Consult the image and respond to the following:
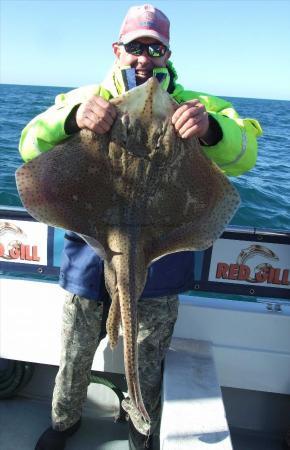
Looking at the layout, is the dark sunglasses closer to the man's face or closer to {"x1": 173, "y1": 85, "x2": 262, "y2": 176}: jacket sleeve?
the man's face

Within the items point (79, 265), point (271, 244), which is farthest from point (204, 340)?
point (79, 265)

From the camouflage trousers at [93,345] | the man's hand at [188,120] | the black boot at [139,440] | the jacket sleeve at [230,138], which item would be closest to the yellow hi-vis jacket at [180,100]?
the jacket sleeve at [230,138]

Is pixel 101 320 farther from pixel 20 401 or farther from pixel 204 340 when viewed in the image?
pixel 20 401

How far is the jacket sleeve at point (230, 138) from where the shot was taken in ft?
7.92

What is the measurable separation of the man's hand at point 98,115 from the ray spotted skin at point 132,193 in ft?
0.13

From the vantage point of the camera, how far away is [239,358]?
356 cm

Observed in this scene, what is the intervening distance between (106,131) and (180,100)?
84 centimetres

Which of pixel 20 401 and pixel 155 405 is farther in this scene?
pixel 20 401

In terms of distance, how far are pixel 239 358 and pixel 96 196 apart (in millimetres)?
2052

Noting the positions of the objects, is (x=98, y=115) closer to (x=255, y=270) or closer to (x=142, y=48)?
(x=142, y=48)

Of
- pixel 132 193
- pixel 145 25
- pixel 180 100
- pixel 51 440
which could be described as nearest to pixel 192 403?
pixel 51 440

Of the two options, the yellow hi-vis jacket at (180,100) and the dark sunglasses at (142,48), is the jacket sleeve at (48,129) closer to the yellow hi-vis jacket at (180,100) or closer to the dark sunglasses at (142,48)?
the yellow hi-vis jacket at (180,100)

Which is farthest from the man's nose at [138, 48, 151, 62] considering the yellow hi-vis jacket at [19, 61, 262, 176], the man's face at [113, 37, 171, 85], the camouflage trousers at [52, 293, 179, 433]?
the camouflage trousers at [52, 293, 179, 433]

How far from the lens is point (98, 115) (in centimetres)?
204
